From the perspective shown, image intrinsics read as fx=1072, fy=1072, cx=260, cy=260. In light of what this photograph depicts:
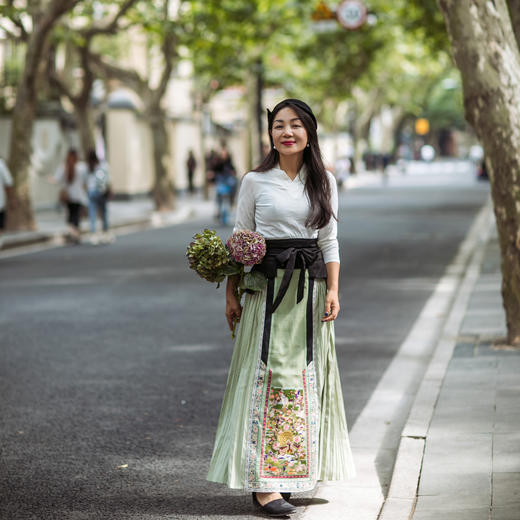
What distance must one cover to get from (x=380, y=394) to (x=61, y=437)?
88.9 inches

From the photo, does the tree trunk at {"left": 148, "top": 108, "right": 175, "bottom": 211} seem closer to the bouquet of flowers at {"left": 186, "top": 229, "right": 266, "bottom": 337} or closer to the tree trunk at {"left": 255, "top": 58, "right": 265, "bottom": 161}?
the tree trunk at {"left": 255, "top": 58, "right": 265, "bottom": 161}

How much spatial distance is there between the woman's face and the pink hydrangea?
0.39 meters

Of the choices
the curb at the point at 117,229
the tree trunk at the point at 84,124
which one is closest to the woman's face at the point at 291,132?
the curb at the point at 117,229

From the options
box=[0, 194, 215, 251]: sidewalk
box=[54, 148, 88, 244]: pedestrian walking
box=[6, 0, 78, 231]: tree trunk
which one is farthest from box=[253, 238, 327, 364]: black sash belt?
box=[6, 0, 78, 231]: tree trunk

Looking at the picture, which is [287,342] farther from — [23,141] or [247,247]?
[23,141]

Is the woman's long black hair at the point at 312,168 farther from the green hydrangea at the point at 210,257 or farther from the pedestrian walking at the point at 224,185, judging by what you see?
the pedestrian walking at the point at 224,185

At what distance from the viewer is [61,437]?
6.08 metres

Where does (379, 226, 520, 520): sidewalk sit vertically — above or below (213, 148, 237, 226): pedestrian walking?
below

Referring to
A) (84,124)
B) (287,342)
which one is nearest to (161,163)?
(84,124)

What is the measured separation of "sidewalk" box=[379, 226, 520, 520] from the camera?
14.6ft

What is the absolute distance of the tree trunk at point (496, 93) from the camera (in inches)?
311

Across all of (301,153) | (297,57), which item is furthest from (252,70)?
(301,153)

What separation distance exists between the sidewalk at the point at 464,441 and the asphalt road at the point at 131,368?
2.01 feet

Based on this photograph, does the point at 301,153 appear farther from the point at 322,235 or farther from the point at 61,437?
the point at 61,437
